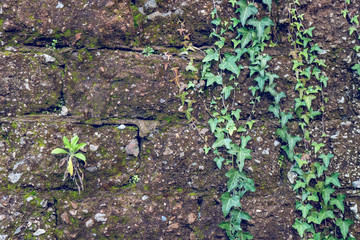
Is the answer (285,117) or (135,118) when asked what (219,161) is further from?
(135,118)

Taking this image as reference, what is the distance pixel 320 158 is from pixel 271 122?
483 millimetres

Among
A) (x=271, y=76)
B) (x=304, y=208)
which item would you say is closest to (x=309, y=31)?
(x=271, y=76)

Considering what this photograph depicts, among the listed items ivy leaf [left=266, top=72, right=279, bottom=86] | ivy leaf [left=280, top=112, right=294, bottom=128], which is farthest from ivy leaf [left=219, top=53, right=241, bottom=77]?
ivy leaf [left=280, top=112, right=294, bottom=128]

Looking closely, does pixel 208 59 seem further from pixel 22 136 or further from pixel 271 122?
pixel 22 136

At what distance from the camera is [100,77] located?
2.15 meters

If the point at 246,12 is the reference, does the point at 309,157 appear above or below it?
below

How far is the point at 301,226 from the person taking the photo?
2.13 metres

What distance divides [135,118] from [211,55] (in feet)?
2.59

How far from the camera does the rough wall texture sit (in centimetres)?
205

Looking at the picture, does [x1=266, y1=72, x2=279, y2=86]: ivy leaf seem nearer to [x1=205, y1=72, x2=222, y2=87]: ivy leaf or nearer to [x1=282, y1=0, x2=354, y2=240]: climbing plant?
[x1=282, y1=0, x2=354, y2=240]: climbing plant

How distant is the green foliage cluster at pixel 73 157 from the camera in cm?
197

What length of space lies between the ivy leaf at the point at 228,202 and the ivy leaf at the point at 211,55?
1067mm

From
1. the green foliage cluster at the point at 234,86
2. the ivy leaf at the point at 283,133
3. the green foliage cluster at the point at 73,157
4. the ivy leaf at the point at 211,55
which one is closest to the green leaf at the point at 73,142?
the green foliage cluster at the point at 73,157

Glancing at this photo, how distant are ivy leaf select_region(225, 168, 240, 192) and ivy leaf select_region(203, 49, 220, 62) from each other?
2.91 feet
